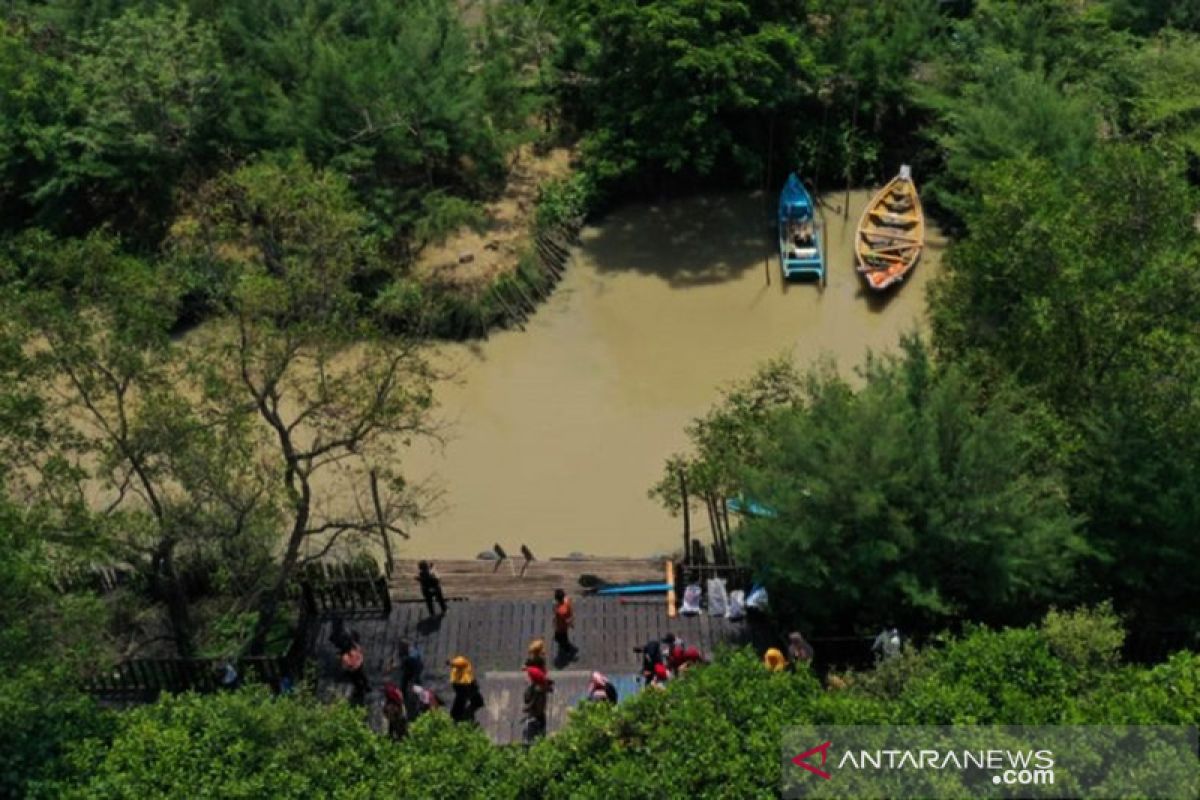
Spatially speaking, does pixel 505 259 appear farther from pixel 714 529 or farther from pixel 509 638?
pixel 509 638

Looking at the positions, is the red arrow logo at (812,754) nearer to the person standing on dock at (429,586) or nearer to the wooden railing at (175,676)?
the person standing on dock at (429,586)

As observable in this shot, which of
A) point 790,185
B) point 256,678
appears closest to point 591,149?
point 790,185

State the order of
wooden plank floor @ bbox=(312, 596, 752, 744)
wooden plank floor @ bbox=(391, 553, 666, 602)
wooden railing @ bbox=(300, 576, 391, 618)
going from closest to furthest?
wooden plank floor @ bbox=(312, 596, 752, 744) < wooden railing @ bbox=(300, 576, 391, 618) < wooden plank floor @ bbox=(391, 553, 666, 602)

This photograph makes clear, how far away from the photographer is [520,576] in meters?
26.6

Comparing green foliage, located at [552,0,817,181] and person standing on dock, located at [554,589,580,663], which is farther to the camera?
green foliage, located at [552,0,817,181]

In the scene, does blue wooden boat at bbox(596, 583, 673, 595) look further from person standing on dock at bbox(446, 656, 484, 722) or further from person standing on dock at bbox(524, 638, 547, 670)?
person standing on dock at bbox(446, 656, 484, 722)

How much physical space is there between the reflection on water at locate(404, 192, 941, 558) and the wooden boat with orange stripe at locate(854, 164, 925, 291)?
49 centimetres

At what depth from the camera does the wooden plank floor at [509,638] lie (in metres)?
24.0

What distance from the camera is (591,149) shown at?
36062mm

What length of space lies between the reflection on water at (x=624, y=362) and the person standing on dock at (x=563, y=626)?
434cm

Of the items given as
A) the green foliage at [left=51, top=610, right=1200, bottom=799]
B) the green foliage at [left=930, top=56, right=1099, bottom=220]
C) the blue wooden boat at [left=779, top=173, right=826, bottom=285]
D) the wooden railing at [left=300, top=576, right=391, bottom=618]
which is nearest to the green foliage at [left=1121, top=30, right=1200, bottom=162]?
the green foliage at [left=930, top=56, right=1099, bottom=220]

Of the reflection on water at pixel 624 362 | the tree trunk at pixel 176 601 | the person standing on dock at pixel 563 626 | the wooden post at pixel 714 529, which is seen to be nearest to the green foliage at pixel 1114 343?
the wooden post at pixel 714 529

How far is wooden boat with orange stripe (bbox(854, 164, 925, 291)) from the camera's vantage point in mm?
34688

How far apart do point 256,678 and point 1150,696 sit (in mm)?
13429
